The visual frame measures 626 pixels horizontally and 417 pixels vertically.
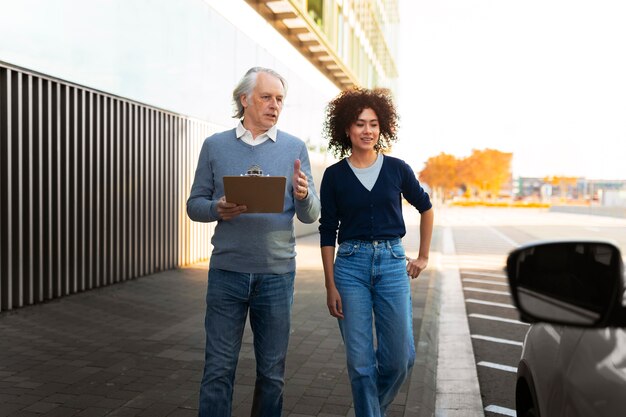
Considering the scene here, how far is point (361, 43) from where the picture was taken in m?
28.4

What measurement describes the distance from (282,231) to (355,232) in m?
0.39

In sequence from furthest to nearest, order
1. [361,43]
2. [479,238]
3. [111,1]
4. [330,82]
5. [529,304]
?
[361,43], [330,82], [479,238], [111,1], [529,304]

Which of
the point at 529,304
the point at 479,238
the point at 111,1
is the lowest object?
the point at 479,238

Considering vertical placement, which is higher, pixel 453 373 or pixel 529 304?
pixel 529 304

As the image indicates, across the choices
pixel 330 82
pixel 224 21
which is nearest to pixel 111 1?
pixel 224 21

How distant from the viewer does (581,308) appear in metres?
1.24

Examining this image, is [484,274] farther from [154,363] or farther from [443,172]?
[443,172]

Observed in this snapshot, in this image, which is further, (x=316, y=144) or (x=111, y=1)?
(x=316, y=144)

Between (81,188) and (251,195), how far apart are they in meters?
6.11

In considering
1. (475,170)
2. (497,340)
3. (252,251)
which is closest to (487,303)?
(497,340)

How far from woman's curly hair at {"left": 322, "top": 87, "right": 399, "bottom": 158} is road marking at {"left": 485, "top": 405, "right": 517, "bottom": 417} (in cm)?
209

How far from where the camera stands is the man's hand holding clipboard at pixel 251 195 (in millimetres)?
2650

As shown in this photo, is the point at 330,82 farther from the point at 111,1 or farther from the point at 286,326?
the point at 286,326

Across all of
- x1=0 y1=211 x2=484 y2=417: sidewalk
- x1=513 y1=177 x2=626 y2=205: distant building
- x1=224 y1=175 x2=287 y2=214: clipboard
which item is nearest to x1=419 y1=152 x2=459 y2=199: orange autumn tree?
x1=513 y1=177 x2=626 y2=205: distant building
